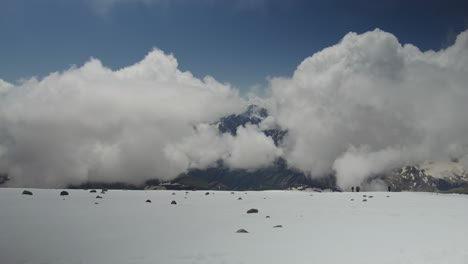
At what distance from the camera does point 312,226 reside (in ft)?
69.4

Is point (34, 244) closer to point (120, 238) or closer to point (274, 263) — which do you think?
point (120, 238)

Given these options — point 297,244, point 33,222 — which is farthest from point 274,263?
point 33,222

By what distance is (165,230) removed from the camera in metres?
18.3

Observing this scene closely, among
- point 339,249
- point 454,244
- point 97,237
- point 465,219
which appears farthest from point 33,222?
point 465,219

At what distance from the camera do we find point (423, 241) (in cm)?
1692

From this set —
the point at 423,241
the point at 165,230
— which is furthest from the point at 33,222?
the point at 423,241

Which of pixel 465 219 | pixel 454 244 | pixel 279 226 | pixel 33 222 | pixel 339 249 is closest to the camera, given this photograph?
pixel 339 249

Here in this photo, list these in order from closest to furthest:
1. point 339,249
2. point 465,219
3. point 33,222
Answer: point 339,249 → point 33,222 → point 465,219

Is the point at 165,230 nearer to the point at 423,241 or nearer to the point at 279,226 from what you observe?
the point at 279,226

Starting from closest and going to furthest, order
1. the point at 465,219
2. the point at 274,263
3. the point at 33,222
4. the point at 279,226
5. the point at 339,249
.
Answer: the point at 274,263
the point at 339,249
the point at 33,222
the point at 279,226
the point at 465,219

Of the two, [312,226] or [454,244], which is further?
[312,226]

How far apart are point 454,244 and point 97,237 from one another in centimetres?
1629

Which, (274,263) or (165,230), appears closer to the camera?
(274,263)

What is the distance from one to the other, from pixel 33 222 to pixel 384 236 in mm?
18186
